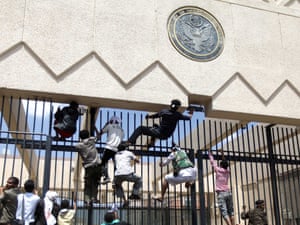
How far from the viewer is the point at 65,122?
857 cm

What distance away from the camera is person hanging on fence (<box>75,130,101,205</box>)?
8.07 metres

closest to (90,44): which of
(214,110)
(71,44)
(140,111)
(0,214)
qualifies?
(71,44)

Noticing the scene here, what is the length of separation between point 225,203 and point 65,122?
4.00 m

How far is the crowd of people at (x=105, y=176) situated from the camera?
259 inches

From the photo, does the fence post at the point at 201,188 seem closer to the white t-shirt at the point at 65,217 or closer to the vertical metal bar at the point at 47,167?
the white t-shirt at the point at 65,217

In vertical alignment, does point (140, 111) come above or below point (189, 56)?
below

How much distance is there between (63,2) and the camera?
9219 mm

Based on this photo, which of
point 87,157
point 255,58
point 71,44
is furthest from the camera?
point 255,58

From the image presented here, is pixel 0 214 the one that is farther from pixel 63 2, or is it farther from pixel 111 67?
pixel 63 2

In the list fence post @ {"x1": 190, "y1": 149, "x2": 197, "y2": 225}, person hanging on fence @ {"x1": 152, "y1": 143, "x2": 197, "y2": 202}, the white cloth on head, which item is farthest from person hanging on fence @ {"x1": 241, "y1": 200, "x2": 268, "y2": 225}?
the white cloth on head

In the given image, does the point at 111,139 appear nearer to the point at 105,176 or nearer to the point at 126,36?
the point at 105,176

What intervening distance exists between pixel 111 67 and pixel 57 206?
3418 millimetres

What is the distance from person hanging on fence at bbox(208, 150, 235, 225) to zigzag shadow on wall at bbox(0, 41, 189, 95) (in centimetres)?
197

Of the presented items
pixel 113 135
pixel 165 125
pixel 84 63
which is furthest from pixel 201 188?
pixel 84 63
